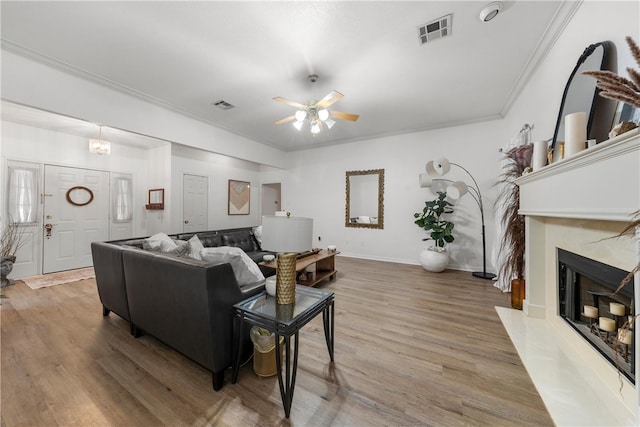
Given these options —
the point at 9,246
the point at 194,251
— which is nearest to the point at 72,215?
the point at 9,246

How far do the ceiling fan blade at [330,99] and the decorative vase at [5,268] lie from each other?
523 cm

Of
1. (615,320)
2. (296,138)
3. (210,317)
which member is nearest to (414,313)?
(615,320)

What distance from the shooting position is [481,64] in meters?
2.69

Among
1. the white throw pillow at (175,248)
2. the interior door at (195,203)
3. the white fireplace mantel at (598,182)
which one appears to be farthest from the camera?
the interior door at (195,203)

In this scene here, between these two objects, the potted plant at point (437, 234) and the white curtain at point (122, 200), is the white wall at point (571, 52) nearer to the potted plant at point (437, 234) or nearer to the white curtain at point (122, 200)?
the potted plant at point (437, 234)

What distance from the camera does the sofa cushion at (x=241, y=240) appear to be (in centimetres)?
418

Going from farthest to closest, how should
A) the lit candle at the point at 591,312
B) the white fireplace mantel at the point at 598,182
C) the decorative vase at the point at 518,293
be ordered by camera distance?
the decorative vase at the point at 518,293 < the lit candle at the point at 591,312 < the white fireplace mantel at the point at 598,182

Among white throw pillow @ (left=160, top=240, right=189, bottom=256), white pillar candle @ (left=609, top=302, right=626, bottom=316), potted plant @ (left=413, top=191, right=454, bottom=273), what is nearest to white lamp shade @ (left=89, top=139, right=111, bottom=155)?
white throw pillow @ (left=160, top=240, right=189, bottom=256)

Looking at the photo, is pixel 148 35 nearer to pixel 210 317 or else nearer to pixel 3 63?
pixel 3 63

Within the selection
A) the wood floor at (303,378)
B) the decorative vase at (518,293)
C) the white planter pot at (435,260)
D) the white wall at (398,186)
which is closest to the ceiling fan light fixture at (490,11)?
the white wall at (398,186)

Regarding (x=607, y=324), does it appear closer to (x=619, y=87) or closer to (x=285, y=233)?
(x=619, y=87)

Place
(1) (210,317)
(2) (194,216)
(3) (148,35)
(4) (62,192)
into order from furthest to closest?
(2) (194,216) < (4) (62,192) < (3) (148,35) < (1) (210,317)

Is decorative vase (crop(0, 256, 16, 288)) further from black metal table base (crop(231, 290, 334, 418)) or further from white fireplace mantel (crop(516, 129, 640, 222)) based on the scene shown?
white fireplace mantel (crop(516, 129, 640, 222))

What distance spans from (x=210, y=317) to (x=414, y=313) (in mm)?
2211
